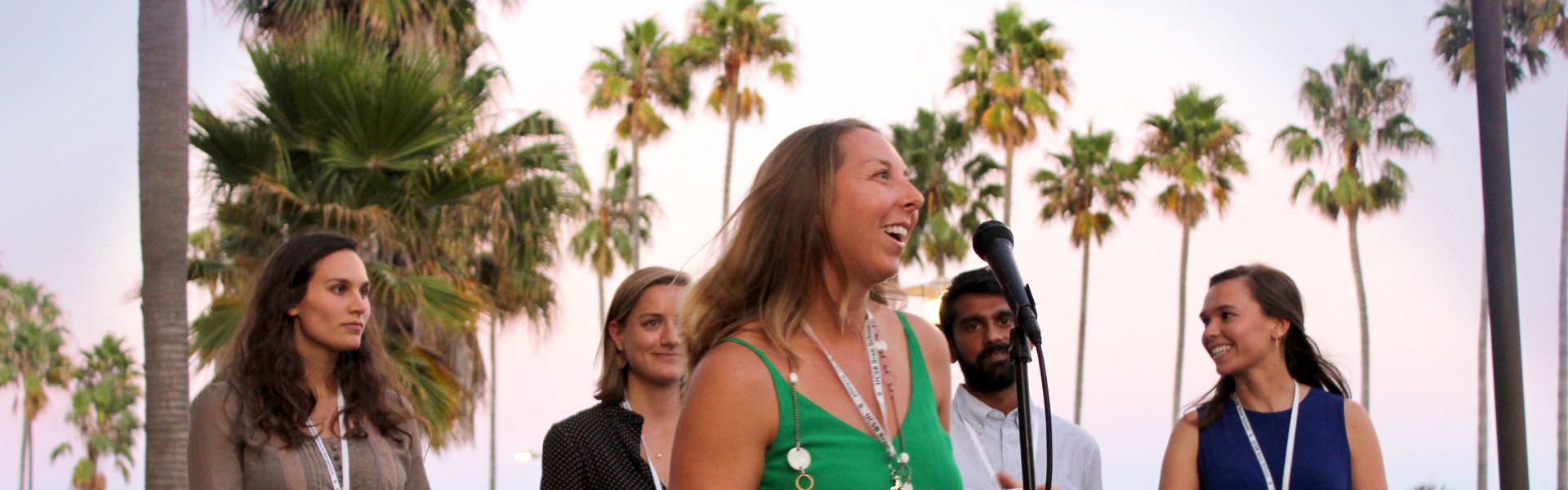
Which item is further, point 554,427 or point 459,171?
point 459,171

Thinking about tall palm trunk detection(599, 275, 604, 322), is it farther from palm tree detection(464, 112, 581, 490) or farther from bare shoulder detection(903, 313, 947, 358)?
bare shoulder detection(903, 313, 947, 358)

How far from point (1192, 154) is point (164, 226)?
2732 cm

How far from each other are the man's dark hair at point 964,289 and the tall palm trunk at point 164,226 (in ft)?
14.3

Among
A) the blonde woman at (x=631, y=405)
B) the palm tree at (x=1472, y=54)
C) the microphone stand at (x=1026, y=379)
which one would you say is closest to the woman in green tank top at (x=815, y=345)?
the microphone stand at (x=1026, y=379)

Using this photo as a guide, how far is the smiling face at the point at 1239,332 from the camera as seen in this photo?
4.25 meters

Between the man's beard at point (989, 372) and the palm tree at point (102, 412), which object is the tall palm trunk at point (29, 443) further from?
the man's beard at point (989, 372)

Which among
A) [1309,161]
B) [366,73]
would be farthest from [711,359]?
[1309,161]

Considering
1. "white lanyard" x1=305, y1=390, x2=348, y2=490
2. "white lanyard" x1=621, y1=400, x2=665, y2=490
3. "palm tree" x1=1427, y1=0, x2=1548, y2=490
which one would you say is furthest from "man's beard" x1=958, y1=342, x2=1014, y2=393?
"palm tree" x1=1427, y1=0, x2=1548, y2=490

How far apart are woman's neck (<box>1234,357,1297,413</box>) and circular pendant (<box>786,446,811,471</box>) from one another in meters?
2.65

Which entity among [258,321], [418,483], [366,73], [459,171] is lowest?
[418,483]

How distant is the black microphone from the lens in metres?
2.30

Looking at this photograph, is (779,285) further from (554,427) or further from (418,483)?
(418,483)

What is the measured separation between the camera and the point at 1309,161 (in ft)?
97.7

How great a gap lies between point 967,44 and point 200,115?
74.8 ft
